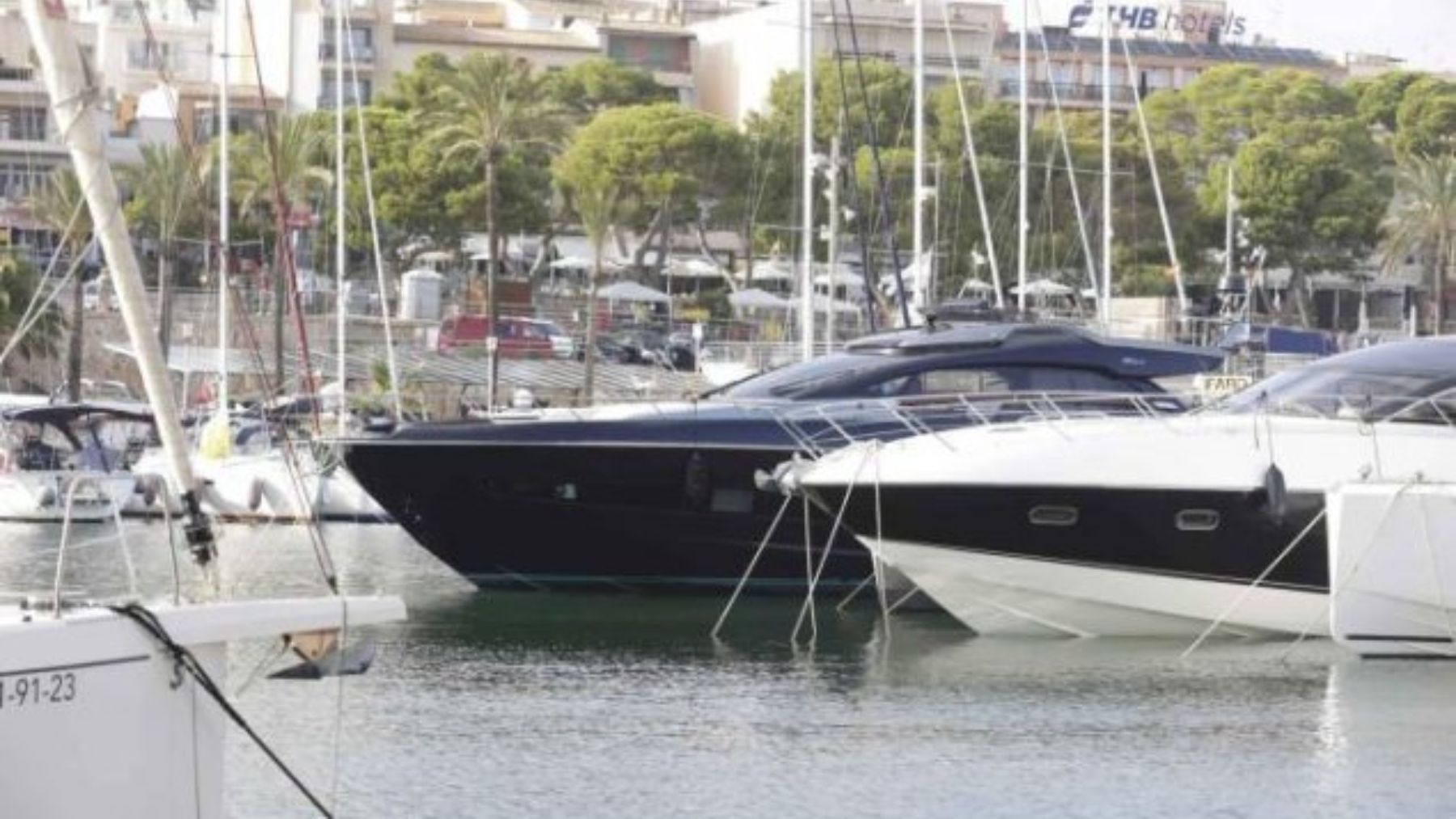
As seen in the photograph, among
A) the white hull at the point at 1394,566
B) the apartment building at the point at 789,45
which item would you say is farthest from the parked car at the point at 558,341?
the white hull at the point at 1394,566

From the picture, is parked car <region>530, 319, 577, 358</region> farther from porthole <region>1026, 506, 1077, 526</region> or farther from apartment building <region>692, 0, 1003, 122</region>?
porthole <region>1026, 506, 1077, 526</region>

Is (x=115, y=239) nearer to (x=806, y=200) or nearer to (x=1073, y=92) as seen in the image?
(x=806, y=200)

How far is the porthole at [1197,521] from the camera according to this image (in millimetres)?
28281

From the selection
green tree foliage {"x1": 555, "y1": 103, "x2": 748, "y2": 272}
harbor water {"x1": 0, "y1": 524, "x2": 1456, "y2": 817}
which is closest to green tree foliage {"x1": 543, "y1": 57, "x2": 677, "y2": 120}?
green tree foliage {"x1": 555, "y1": 103, "x2": 748, "y2": 272}

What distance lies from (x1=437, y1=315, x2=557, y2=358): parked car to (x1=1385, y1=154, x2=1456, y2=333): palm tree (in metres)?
24.4

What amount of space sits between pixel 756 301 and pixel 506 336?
27.5ft

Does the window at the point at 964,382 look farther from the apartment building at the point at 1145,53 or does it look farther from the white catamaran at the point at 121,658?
the apartment building at the point at 1145,53

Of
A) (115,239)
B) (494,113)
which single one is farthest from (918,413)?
(494,113)

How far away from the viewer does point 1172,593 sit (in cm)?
2892

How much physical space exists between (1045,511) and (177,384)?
43.2m

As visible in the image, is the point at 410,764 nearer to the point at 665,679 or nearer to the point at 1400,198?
the point at 665,679

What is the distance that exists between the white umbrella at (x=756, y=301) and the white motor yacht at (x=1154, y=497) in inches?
2026

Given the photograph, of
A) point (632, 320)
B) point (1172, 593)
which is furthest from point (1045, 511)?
point (632, 320)

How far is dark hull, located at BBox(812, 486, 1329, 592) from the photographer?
28203 millimetres
